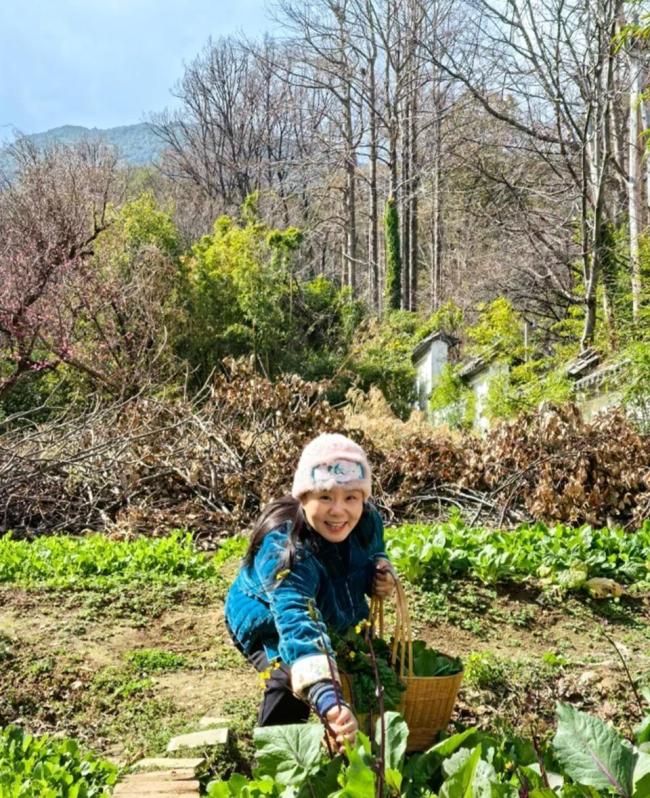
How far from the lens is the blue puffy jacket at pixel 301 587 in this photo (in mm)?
2711

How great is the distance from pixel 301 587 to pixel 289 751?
78 cm

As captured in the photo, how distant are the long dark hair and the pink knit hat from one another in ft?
0.19

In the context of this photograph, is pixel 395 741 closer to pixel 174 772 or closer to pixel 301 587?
pixel 301 587

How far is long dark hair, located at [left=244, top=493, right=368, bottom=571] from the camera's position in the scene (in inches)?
114

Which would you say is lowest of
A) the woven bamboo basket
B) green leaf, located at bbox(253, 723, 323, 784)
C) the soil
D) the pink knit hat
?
the soil

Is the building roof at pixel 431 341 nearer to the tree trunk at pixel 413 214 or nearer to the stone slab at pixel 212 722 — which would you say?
the tree trunk at pixel 413 214

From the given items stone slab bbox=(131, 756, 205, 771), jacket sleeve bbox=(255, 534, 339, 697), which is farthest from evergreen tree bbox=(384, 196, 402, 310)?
stone slab bbox=(131, 756, 205, 771)

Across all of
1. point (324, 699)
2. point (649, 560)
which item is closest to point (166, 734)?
point (324, 699)

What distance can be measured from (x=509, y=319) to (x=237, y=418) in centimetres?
975

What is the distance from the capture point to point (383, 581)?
3.08 m

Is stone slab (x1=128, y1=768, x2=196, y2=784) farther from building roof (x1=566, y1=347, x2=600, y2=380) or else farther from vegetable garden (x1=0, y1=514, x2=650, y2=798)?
building roof (x1=566, y1=347, x2=600, y2=380)

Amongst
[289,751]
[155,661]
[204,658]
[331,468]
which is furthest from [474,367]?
[289,751]

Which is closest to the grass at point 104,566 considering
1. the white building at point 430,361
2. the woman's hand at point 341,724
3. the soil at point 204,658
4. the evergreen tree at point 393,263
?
the soil at point 204,658

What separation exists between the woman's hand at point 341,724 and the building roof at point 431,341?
60.6 ft
